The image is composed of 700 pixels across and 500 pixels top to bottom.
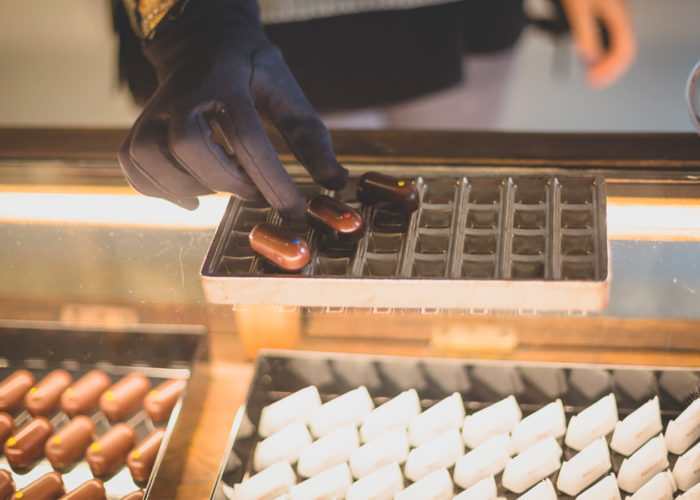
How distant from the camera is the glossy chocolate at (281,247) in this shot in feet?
2.95

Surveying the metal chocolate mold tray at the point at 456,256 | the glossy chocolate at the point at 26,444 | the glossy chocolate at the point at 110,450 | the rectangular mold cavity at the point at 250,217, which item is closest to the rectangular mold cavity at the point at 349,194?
the metal chocolate mold tray at the point at 456,256

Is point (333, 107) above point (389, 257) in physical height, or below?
below

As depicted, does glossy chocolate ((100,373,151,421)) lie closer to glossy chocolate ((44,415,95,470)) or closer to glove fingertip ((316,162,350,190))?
glossy chocolate ((44,415,95,470))

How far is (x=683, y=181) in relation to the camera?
1.06 m

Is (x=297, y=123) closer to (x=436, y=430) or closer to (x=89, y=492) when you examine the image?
(x=436, y=430)

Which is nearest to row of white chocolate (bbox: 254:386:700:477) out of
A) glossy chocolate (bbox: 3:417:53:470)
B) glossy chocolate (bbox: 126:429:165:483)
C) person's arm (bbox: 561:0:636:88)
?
glossy chocolate (bbox: 126:429:165:483)

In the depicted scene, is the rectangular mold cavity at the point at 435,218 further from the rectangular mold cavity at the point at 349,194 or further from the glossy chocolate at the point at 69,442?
the glossy chocolate at the point at 69,442

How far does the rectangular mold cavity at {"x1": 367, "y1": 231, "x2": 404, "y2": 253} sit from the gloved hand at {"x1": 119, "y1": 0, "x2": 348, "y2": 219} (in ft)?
0.36

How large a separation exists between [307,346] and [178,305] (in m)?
0.23

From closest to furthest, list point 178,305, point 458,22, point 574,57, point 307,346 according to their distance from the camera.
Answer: point 178,305 < point 307,346 < point 458,22 < point 574,57

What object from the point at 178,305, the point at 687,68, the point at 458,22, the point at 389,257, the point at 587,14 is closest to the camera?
the point at 389,257

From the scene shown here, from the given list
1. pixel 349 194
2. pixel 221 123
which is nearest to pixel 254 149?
pixel 221 123

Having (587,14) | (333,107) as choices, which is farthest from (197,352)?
(587,14)

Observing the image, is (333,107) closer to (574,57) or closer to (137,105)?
(137,105)
